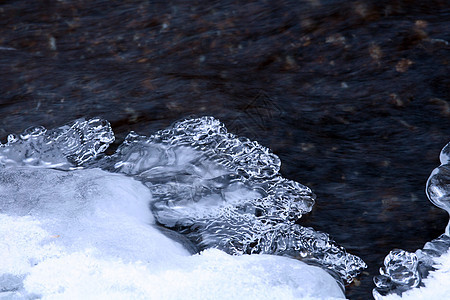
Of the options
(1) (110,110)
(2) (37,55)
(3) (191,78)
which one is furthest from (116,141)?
(2) (37,55)

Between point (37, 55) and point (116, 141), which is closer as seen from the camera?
point (116, 141)

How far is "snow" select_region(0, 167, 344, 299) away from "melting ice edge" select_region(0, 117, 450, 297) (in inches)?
4.6

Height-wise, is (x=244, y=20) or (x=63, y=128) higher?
(x=244, y=20)

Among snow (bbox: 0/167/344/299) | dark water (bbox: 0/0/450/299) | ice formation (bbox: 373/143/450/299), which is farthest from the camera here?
dark water (bbox: 0/0/450/299)

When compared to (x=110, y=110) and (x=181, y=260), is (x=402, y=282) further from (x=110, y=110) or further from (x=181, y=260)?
(x=110, y=110)

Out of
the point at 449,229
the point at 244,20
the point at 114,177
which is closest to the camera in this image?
the point at 449,229

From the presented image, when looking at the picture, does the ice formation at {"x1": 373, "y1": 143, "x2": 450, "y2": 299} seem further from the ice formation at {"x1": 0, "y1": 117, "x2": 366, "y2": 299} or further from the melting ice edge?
the ice formation at {"x1": 0, "y1": 117, "x2": 366, "y2": 299}

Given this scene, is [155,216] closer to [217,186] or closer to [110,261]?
[217,186]

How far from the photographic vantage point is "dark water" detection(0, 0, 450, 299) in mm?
1962

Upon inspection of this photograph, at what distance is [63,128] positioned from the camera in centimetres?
220

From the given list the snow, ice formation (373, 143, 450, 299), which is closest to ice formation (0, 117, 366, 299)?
the snow

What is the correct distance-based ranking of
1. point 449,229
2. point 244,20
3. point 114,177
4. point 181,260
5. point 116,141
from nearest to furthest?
1. point 181,260
2. point 449,229
3. point 114,177
4. point 116,141
5. point 244,20

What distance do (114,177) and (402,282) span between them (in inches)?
40.1

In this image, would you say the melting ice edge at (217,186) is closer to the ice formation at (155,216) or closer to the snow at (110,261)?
the ice formation at (155,216)
